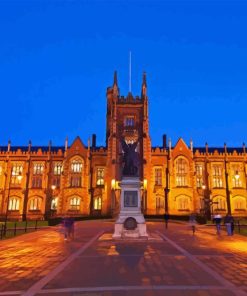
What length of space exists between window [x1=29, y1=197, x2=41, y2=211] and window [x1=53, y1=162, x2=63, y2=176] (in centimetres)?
592

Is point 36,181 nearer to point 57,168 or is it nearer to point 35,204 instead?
point 35,204

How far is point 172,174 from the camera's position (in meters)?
55.0

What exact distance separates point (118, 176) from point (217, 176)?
66.1 ft

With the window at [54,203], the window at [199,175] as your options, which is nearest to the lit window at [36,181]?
the window at [54,203]

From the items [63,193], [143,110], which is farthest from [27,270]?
[143,110]

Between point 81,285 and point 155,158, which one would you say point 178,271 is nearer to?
point 81,285

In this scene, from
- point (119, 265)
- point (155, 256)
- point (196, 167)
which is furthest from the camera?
point (196, 167)

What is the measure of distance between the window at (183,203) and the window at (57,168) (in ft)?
77.8

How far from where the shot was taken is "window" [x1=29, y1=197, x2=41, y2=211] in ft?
181

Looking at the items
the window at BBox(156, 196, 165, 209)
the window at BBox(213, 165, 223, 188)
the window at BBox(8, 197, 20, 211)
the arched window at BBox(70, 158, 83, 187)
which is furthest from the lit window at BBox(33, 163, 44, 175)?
the window at BBox(213, 165, 223, 188)

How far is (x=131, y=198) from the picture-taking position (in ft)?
68.0

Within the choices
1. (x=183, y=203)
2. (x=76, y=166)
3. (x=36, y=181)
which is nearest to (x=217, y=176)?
(x=183, y=203)

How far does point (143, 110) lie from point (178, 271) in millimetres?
48416

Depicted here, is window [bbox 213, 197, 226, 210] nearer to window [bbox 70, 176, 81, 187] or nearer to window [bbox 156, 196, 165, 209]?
window [bbox 156, 196, 165, 209]
